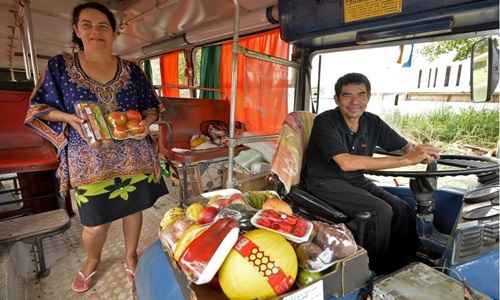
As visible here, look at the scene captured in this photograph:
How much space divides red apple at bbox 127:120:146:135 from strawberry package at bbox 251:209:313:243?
1.01 metres

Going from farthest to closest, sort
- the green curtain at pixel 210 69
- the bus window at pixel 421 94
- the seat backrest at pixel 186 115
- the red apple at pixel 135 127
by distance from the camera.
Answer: the green curtain at pixel 210 69 → the seat backrest at pixel 186 115 → the bus window at pixel 421 94 → the red apple at pixel 135 127

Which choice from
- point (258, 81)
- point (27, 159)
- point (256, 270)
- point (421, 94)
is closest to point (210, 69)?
point (258, 81)

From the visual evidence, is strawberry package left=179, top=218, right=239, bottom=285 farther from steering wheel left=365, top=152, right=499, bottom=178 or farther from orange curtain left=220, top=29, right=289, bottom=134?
orange curtain left=220, top=29, right=289, bottom=134

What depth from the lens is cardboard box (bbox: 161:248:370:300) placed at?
0.67 metres

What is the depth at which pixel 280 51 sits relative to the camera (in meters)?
3.12

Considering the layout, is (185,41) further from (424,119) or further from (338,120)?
(424,119)

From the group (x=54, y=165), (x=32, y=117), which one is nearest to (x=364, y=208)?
(x=32, y=117)

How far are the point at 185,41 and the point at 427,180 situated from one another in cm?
312

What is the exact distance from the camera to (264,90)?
8.77 ft

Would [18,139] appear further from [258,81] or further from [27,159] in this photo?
[258,81]

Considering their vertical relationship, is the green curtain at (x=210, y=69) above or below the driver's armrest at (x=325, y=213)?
above

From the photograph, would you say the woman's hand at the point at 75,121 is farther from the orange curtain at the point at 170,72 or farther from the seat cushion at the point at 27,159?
the orange curtain at the point at 170,72

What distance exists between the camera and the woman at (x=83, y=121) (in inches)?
54.9

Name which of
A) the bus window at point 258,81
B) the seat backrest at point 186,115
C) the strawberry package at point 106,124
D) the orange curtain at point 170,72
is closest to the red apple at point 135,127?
the strawberry package at point 106,124
